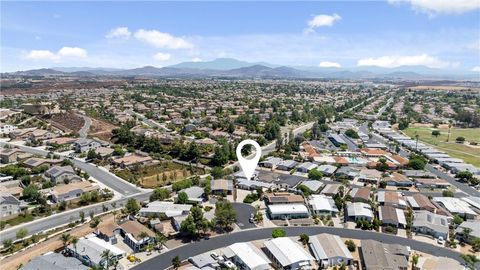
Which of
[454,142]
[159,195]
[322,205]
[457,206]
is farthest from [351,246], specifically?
[454,142]

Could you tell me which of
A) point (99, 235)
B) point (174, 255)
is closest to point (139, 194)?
point (99, 235)

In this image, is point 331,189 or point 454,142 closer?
point 331,189

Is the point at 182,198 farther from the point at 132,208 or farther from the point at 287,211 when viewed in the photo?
the point at 287,211

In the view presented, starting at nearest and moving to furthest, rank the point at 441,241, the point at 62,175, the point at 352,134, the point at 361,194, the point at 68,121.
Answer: the point at 441,241 < the point at 361,194 < the point at 62,175 < the point at 352,134 < the point at 68,121

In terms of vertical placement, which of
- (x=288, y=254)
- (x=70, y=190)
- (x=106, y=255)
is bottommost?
(x=288, y=254)

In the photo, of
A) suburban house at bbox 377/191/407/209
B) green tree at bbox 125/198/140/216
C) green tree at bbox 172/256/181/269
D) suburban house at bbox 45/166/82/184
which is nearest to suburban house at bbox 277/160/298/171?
suburban house at bbox 377/191/407/209

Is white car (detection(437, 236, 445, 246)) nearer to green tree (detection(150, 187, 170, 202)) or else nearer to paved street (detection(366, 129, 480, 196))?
paved street (detection(366, 129, 480, 196))

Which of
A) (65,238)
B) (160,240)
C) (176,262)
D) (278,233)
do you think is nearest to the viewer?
(176,262)
